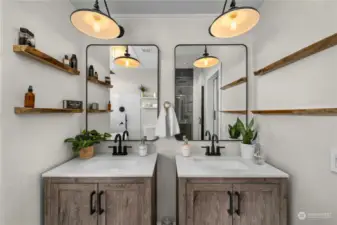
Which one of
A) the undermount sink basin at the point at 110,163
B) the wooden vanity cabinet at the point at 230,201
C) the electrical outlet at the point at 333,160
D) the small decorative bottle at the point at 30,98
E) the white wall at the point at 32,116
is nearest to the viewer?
the electrical outlet at the point at 333,160

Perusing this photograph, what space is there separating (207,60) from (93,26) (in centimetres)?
119

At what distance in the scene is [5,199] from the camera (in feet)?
3.61

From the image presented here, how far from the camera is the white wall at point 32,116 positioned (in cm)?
112

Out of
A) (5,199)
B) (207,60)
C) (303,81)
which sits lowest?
(5,199)

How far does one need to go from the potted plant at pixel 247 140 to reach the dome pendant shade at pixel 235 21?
36.9 inches

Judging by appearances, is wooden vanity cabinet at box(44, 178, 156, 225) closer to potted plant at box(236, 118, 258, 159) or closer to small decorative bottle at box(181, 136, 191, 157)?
small decorative bottle at box(181, 136, 191, 157)

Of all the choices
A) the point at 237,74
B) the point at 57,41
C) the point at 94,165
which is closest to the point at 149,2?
the point at 57,41

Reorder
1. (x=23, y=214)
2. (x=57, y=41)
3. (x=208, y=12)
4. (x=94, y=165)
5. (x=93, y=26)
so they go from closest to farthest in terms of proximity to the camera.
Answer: (x=23, y=214) < (x=93, y=26) < (x=57, y=41) < (x=94, y=165) < (x=208, y=12)

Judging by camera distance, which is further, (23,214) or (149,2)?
(149,2)

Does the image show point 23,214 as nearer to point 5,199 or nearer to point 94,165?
point 5,199

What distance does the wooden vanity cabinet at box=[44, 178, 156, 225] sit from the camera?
1.36 m

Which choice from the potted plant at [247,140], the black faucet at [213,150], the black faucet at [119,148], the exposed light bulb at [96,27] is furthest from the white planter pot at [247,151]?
the exposed light bulb at [96,27]

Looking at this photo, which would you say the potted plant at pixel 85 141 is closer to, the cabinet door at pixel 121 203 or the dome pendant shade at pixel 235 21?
the cabinet door at pixel 121 203

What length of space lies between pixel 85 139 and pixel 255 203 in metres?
1.62
